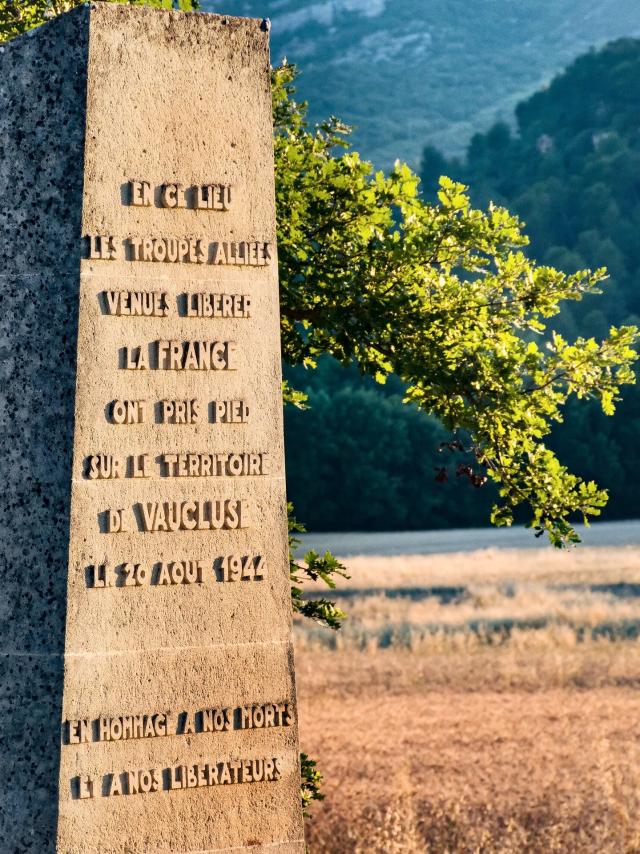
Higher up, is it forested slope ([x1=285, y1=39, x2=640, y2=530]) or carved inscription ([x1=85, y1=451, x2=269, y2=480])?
forested slope ([x1=285, y1=39, x2=640, y2=530])

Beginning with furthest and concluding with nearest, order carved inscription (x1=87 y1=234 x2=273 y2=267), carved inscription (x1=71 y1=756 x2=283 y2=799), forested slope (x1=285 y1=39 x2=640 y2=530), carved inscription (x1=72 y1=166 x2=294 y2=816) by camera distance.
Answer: forested slope (x1=285 y1=39 x2=640 y2=530), carved inscription (x1=87 y1=234 x2=273 y2=267), carved inscription (x1=72 y1=166 x2=294 y2=816), carved inscription (x1=71 y1=756 x2=283 y2=799)

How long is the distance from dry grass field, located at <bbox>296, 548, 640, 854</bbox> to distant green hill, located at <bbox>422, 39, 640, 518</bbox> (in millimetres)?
35891

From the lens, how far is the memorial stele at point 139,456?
7715 millimetres

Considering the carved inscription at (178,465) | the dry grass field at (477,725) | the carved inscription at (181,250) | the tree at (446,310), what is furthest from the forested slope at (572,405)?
the carved inscription at (178,465)

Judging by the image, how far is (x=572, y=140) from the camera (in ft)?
361

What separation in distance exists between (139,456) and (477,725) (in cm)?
1038

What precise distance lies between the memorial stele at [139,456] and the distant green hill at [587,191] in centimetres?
5741

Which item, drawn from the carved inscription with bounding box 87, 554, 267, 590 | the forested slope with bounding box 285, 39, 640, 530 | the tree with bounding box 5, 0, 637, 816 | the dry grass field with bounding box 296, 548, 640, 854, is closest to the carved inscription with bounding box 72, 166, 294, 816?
the carved inscription with bounding box 87, 554, 267, 590

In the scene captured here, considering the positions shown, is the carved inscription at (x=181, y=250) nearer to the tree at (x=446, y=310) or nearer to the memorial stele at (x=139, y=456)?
the memorial stele at (x=139, y=456)

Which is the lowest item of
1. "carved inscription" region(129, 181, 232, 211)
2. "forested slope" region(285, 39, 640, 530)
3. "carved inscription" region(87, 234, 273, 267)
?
"carved inscription" region(87, 234, 273, 267)

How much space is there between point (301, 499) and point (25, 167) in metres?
59.6

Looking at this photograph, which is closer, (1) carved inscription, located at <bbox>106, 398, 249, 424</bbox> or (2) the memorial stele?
(2) the memorial stele

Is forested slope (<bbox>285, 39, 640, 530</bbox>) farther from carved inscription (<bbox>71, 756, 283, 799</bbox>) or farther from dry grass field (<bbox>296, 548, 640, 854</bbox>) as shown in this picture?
carved inscription (<bbox>71, 756, 283, 799</bbox>)

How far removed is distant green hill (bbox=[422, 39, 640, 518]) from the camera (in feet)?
218
